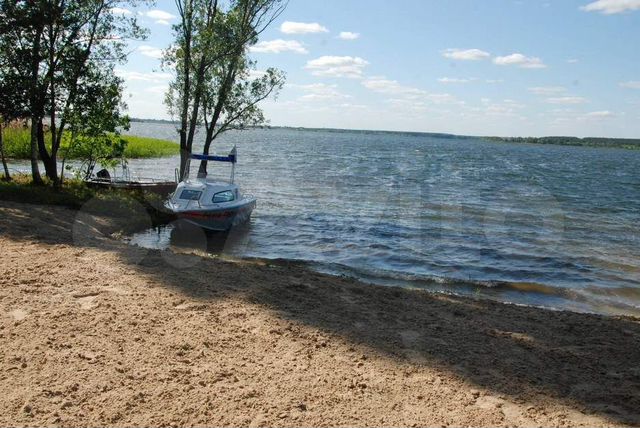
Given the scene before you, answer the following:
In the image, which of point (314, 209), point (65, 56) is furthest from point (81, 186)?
point (314, 209)

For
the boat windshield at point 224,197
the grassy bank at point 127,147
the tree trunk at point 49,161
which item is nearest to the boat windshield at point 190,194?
the boat windshield at point 224,197

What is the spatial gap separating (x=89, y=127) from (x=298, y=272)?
1276cm

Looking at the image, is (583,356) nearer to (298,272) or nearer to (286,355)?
(286,355)

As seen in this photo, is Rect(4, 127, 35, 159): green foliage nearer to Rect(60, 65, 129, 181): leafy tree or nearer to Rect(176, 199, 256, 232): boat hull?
Rect(60, 65, 129, 181): leafy tree

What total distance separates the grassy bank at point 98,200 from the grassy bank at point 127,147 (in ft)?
15.6

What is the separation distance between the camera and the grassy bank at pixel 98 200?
1884 centimetres

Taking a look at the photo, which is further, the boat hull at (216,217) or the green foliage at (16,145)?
the green foliage at (16,145)

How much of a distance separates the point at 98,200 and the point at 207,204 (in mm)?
4085

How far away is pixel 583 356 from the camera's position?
26.8 ft

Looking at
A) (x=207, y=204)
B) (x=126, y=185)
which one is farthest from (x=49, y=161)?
(x=207, y=204)

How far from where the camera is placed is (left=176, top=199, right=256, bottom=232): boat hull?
2014cm

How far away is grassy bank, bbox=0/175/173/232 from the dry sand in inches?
334

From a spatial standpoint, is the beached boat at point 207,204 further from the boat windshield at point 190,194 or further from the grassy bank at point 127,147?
the grassy bank at point 127,147

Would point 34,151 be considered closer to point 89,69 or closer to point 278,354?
point 89,69
